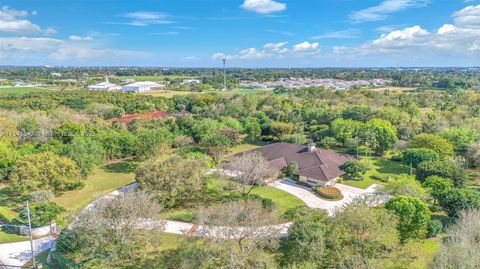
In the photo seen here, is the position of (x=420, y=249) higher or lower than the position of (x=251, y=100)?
lower

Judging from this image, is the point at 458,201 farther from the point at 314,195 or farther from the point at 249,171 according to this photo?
the point at 249,171

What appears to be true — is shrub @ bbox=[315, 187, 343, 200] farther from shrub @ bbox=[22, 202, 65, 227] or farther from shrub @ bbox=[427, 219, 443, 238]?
shrub @ bbox=[22, 202, 65, 227]

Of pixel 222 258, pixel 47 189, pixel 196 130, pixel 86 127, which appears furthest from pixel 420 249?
pixel 86 127

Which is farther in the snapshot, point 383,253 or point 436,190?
point 436,190

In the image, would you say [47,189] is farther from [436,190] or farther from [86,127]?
[436,190]

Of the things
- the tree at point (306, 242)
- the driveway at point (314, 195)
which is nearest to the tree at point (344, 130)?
the driveway at point (314, 195)

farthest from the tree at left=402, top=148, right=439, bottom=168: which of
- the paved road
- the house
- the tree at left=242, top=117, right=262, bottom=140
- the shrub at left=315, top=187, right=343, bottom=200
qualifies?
the tree at left=242, top=117, right=262, bottom=140
